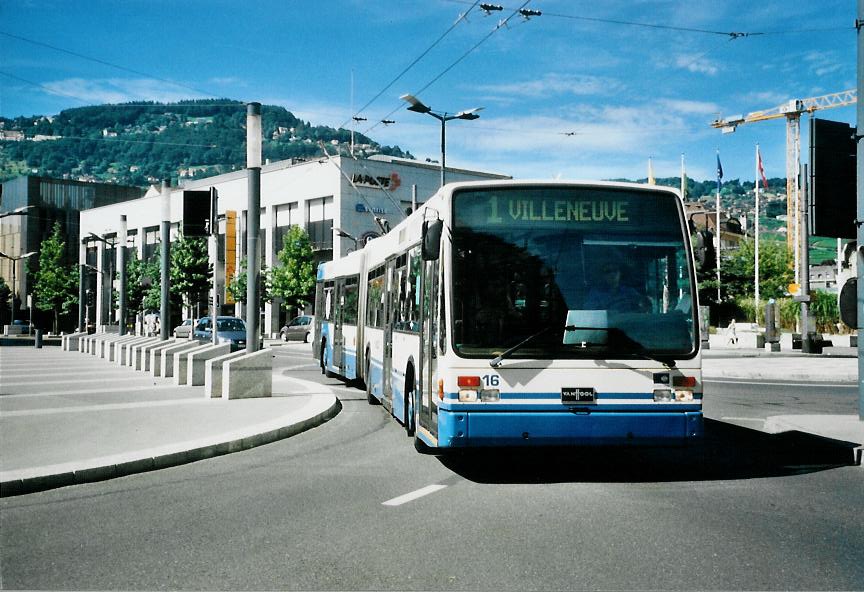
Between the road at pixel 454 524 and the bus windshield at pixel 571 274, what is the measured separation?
4.47 ft

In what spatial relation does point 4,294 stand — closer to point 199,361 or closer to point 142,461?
point 199,361

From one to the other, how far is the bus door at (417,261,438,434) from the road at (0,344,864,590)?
0.63 meters

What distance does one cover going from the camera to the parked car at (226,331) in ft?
115

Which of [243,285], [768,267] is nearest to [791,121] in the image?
[768,267]

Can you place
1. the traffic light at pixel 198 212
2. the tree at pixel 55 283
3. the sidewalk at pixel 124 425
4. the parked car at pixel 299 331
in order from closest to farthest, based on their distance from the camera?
the sidewalk at pixel 124 425 < the traffic light at pixel 198 212 < the parked car at pixel 299 331 < the tree at pixel 55 283

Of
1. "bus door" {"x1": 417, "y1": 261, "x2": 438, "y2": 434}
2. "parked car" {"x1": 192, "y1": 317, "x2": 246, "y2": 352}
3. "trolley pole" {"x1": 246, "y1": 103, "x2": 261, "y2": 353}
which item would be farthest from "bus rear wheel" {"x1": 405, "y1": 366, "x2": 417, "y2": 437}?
"parked car" {"x1": 192, "y1": 317, "x2": 246, "y2": 352}

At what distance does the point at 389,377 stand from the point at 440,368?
184 inches

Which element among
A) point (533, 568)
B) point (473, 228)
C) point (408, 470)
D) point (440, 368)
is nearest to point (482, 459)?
point (408, 470)

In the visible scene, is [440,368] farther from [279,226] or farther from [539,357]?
[279,226]

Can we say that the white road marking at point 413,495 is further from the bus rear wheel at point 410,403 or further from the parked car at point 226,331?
the parked car at point 226,331

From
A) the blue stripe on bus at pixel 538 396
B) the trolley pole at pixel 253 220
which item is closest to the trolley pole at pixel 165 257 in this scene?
the trolley pole at pixel 253 220

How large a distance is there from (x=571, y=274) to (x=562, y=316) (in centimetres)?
42

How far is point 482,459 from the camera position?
10219 millimetres

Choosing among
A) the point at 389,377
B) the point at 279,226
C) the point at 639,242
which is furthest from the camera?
the point at 279,226
